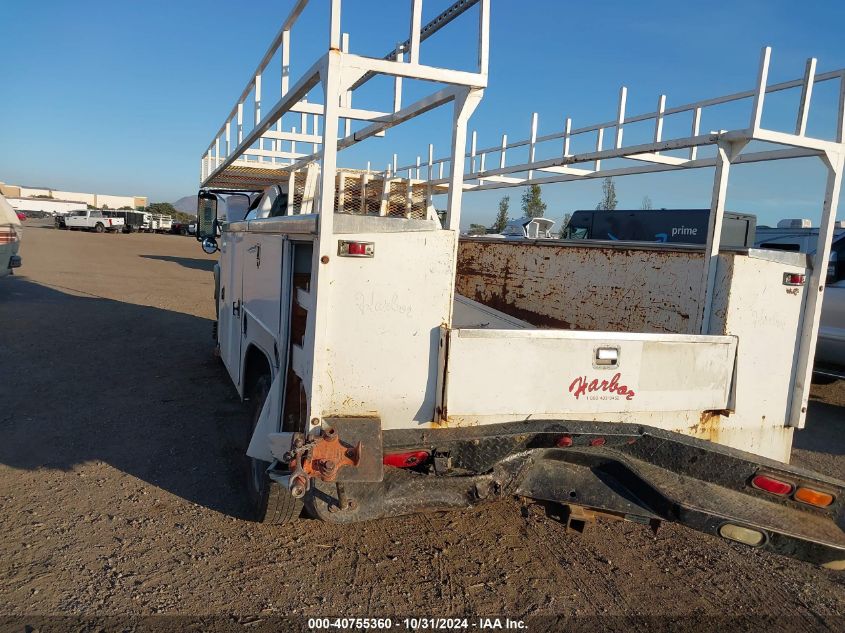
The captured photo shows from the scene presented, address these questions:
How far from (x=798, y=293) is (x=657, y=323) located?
0.90 m

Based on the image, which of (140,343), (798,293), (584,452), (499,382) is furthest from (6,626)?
(140,343)

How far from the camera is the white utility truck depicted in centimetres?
268

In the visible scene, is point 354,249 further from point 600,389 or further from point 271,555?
point 271,555

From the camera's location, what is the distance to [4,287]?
13.3 m

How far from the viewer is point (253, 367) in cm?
454

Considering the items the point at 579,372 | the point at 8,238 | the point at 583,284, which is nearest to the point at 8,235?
the point at 8,238

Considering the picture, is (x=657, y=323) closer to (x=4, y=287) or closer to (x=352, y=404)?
(x=352, y=404)

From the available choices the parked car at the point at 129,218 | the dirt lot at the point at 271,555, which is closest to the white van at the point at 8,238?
the dirt lot at the point at 271,555

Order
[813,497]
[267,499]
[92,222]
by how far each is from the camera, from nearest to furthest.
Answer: [813,497] → [267,499] → [92,222]

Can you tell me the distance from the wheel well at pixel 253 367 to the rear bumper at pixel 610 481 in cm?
170

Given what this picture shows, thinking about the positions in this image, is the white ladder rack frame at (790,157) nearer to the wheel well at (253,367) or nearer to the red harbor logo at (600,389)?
the red harbor logo at (600,389)

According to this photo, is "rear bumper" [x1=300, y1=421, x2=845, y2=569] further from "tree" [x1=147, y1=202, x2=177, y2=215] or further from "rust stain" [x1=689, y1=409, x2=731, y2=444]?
"tree" [x1=147, y1=202, x2=177, y2=215]

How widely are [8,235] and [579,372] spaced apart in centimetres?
1382

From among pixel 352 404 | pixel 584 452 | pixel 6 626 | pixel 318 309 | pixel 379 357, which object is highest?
pixel 318 309
